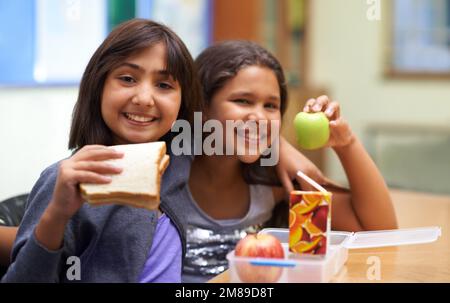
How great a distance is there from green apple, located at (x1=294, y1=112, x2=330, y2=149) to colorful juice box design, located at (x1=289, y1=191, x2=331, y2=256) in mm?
268

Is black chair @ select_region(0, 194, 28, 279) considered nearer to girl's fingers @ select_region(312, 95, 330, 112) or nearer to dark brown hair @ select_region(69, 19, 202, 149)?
dark brown hair @ select_region(69, 19, 202, 149)

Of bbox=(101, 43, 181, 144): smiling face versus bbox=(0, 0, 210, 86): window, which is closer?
bbox=(101, 43, 181, 144): smiling face

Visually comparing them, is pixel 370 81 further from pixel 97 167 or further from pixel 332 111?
pixel 97 167

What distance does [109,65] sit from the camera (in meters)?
1.16

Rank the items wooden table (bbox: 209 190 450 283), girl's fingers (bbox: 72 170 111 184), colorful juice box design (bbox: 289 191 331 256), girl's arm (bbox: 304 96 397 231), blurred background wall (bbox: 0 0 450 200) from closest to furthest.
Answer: girl's fingers (bbox: 72 170 111 184)
colorful juice box design (bbox: 289 191 331 256)
wooden table (bbox: 209 190 450 283)
girl's arm (bbox: 304 96 397 231)
blurred background wall (bbox: 0 0 450 200)

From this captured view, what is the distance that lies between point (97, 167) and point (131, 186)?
6 cm

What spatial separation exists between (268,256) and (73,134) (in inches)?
18.8

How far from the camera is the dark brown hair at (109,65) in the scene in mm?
1161

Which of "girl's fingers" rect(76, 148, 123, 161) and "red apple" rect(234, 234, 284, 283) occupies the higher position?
"girl's fingers" rect(76, 148, 123, 161)

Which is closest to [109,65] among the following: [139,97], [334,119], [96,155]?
[139,97]

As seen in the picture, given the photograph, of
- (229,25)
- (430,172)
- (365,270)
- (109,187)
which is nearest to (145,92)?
(109,187)

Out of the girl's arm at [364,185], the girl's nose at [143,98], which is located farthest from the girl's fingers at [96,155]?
the girl's arm at [364,185]

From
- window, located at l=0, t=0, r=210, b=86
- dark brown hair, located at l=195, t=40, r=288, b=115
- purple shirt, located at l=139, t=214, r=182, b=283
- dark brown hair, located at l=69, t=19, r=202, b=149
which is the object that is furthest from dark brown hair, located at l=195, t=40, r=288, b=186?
window, located at l=0, t=0, r=210, b=86

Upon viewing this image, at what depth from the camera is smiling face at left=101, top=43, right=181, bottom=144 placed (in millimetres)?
1145
